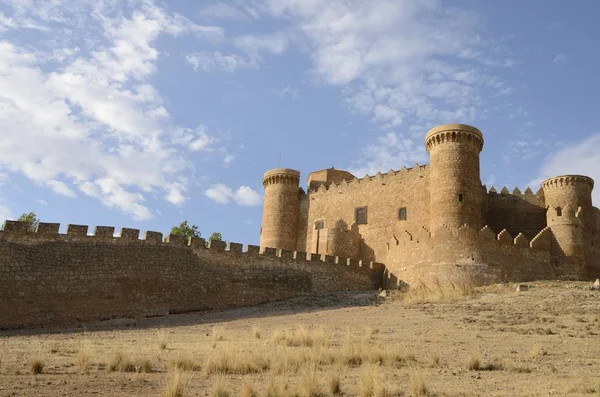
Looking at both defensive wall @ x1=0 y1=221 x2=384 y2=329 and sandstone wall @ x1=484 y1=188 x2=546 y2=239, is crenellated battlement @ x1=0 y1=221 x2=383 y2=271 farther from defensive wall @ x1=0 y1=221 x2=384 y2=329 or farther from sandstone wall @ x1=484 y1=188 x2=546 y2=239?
sandstone wall @ x1=484 y1=188 x2=546 y2=239

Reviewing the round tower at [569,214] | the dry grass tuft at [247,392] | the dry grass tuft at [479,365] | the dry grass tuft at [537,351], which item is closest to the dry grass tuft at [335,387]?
the dry grass tuft at [247,392]

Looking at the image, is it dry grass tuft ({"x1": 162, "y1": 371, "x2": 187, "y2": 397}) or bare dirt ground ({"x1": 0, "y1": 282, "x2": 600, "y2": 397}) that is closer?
dry grass tuft ({"x1": 162, "y1": 371, "x2": 187, "y2": 397})

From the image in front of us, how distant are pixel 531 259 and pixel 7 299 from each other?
24031 millimetres

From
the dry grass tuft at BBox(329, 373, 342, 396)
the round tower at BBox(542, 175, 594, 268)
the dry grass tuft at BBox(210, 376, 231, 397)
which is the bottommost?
the dry grass tuft at BBox(210, 376, 231, 397)

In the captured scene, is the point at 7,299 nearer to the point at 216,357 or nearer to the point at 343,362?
the point at 216,357

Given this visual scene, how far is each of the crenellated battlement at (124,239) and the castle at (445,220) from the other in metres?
6.44

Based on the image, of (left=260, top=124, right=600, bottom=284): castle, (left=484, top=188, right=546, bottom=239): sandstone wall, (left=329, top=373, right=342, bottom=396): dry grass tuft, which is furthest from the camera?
(left=484, top=188, right=546, bottom=239): sandstone wall

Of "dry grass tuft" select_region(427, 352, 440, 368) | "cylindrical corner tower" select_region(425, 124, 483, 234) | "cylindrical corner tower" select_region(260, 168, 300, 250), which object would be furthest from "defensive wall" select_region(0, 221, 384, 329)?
"dry grass tuft" select_region(427, 352, 440, 368)

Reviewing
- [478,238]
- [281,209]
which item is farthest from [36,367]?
[281,209]

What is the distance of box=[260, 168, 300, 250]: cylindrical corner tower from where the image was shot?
4184 centimetres

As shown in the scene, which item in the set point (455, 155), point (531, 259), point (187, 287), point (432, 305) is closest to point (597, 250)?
point (531, 259)

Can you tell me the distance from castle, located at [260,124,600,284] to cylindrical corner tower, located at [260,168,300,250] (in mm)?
75

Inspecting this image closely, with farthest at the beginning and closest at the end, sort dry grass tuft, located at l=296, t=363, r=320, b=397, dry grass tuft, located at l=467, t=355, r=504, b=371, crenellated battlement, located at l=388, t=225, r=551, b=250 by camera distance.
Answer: crenellated battlement, located at l=388, t=225, r=551, b=250
dry grass tuft, located at l=467, t=355, r=504, b=371
dry grass tuft, located at l=296, t=363, r=320, b=397

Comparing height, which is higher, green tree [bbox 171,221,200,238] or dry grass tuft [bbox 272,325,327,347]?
green tree [bbox 171,221,200,238]
